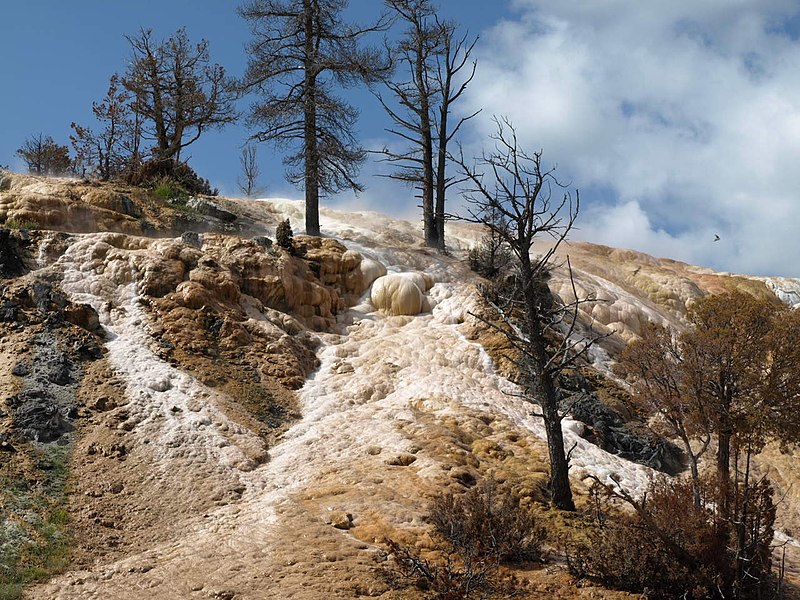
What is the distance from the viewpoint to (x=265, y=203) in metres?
28.3

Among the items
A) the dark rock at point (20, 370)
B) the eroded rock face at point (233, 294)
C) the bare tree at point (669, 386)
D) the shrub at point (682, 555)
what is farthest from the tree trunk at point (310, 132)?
the shrub at point (682, 555)

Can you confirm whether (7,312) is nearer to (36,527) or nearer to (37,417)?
(37,417)

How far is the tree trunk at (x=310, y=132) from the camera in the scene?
24484 mm

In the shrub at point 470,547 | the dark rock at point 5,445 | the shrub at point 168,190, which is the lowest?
the shrub at point 470,547

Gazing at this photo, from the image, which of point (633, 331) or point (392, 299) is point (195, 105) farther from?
point (633, 331)

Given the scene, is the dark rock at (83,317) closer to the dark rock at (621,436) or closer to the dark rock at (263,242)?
the dark rock at (263,242)

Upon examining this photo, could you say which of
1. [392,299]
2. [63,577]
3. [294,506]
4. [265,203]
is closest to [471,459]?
[294,506]

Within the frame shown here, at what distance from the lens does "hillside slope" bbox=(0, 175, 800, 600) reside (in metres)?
9.82

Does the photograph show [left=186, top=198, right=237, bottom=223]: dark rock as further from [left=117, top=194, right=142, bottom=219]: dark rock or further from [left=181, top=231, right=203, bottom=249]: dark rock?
[left=181, top=231, right=203, bottom=249]: dark rock

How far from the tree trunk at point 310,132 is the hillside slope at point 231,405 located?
190cm

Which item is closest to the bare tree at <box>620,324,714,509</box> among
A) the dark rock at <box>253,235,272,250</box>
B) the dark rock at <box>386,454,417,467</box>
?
the dark rock at <box>386,454,417,467</box>

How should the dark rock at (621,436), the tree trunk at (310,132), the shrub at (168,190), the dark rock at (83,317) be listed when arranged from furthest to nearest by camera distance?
the tree trunk at (310,132), the shrub at (168,190), the dark rock at (621,436), the dark rock at (83,317)

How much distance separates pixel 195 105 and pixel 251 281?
1081 cm

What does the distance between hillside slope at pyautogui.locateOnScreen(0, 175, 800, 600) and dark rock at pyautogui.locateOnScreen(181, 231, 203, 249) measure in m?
0.07
